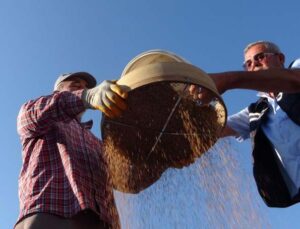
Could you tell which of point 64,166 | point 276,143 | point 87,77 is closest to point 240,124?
point 276,143

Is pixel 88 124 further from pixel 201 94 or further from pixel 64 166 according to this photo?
pixel 201 94

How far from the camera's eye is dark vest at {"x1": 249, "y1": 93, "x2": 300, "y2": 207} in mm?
3128

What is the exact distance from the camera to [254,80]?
2523mm

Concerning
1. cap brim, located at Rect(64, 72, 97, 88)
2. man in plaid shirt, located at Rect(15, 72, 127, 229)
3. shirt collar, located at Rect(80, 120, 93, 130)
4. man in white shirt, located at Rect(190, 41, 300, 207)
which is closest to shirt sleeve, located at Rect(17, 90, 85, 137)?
man in plaid shirt, located at Rect(15, 72, 127, 229)

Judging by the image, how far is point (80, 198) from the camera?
244cm

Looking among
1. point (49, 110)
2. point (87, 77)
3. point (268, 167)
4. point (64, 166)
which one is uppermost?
point (87, 77)

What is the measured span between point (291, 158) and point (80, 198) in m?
1.42

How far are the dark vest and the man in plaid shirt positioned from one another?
1.06 metres

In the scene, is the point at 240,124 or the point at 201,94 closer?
the point at 201,94

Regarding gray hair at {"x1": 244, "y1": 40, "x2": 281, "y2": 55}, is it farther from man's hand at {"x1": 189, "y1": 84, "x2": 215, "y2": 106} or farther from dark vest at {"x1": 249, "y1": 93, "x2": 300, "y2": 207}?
man's hand at {"x1": 189, "y1": 84, "x2": 215, "y2": 106}

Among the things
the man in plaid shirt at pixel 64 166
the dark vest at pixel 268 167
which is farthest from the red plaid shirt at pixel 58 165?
the dark vest at pixel 268 167

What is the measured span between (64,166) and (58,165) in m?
0.04

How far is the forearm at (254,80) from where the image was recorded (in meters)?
2.51

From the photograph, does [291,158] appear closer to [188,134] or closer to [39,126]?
[188,134]
